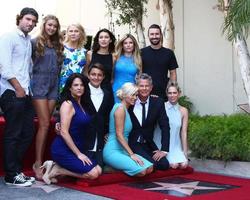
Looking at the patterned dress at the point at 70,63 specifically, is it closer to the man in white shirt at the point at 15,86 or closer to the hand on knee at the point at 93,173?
the man in white shirt at the point at 15,86

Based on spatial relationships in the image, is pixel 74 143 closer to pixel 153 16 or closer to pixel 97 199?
pixel 97 199

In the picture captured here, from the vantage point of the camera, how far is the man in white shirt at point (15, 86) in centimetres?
538

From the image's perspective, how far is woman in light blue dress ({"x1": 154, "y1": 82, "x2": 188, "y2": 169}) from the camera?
22.0 feet

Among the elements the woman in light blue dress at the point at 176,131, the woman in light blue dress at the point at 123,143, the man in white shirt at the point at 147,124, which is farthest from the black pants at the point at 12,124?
the woman in light blue dress at the point at 176,131

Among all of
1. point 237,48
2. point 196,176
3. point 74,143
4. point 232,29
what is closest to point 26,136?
point 74,143

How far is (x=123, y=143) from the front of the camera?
5996mm

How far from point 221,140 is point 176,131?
71 centimetres

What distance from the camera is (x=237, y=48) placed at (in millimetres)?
8141

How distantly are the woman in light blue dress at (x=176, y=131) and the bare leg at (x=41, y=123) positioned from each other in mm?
1606

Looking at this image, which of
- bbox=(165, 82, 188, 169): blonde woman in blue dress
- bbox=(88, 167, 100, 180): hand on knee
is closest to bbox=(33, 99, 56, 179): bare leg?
bbox=(88, 167, 100, 180): hand on knee

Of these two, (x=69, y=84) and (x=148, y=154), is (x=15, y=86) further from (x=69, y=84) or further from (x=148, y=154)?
(x=148, y=154)

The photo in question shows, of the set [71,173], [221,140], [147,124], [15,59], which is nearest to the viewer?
[15,59]

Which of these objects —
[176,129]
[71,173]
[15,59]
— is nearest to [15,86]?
[15,59]

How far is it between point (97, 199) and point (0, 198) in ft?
3.33
